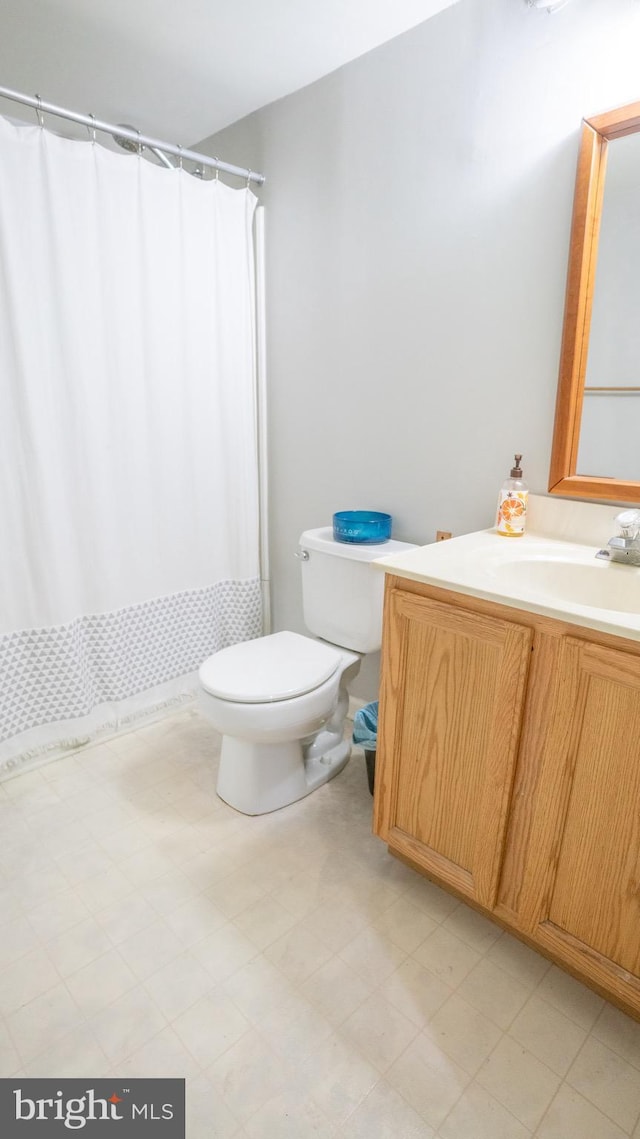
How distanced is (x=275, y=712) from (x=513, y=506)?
2.68 ft

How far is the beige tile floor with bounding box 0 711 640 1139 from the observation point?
1013 millimetres

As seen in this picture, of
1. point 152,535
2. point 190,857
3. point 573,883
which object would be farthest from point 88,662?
point 573,883

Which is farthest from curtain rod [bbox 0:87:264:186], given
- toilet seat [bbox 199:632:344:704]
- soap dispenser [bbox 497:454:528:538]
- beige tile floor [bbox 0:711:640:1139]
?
beige tile floor [bbox 0:711:640:1139]

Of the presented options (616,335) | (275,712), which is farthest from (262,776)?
(616,335)

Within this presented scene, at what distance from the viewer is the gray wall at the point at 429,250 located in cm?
139

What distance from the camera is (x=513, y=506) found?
1504 millimetres

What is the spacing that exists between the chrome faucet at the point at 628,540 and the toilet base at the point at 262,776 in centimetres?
100

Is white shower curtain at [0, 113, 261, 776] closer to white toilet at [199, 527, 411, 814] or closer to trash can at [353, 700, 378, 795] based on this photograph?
white toilet at [199, 527, 411, 814]

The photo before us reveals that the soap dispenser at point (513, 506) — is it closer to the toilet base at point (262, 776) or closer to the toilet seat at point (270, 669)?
the toilet seat at point (270, 669)

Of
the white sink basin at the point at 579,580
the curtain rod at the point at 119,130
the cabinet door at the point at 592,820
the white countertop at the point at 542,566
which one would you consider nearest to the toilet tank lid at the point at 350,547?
the white countertop at the point at 542,566

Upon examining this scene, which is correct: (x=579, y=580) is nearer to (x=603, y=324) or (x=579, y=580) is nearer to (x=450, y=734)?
(x=450, y=734)

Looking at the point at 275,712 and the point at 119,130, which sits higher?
the point at 119,130

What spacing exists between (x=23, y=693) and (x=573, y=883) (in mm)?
1612

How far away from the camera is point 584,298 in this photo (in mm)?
1374
